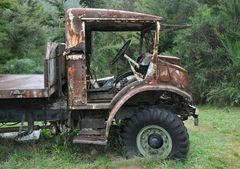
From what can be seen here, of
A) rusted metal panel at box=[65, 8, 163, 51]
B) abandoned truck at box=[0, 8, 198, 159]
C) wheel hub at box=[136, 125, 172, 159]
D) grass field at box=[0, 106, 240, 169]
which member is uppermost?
rusted metal panel at box=[65, 8, 163, 51]

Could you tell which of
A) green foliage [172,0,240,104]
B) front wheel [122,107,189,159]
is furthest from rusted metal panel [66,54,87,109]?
green foliage [172,0,240,104]

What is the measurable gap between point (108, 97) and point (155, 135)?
99 centimetres

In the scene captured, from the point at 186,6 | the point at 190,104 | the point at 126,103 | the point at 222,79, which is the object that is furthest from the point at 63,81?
the point at 186,6

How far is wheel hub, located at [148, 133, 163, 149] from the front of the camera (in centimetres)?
635

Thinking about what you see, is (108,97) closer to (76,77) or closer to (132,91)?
(132,91)

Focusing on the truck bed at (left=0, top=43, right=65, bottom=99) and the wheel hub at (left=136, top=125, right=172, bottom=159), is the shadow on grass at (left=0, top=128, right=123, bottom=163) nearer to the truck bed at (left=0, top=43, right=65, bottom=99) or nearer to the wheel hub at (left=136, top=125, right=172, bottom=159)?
the wheel hub at (left=136, top=125, right=172, bottom=159)

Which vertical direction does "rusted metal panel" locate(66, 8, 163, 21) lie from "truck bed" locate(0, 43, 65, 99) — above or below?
above

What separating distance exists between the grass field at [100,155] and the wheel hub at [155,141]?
0.24 metres

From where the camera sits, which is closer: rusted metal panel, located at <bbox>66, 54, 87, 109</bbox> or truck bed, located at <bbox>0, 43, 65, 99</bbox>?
truck bed, located at <bbox>0, 43, 65, 99</bbox>

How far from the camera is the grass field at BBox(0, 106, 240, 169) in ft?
20.1

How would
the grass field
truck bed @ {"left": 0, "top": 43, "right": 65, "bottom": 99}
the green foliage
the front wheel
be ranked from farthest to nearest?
the green foliage < the front wheel < the grass field < truck bed @ {"left": 0, "top": 43, "right": 65, "bottom": 99}

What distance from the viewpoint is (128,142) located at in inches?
251

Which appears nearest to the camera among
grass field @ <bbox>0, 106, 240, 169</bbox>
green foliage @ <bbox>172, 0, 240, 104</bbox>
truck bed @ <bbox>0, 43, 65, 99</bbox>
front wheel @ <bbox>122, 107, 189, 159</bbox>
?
truck bed @ <bbox>0, 43, 65, 99</bbox>

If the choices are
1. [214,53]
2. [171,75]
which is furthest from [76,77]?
[214,53]
